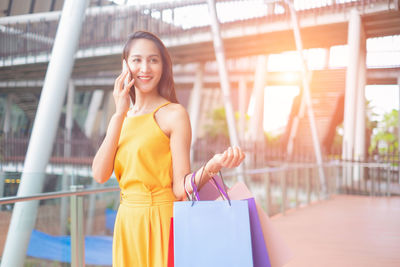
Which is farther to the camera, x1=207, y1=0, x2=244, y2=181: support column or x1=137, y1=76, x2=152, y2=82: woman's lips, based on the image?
x1=207, y1=0, x2=244, y2=181: support column

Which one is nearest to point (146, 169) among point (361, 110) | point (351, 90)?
point (351, 90)

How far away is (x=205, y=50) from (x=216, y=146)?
3.42 metres

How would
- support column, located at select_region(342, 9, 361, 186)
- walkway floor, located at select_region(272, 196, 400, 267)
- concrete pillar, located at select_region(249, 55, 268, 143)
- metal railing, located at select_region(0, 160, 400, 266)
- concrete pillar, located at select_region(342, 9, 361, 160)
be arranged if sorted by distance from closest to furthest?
metal railing, located at select_region(0, 160, 400, 266) < walkway floor, located at select_region(272, 196, 400, 267) < support column, located at select_region(342, 9, 361, 186) < concrete pillar, located at select_region(342, 9, 361, 160) < concrete pillar, located at select_region(249, 55, 268, 143)

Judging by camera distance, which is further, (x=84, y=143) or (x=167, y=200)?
(x=84, y=143)

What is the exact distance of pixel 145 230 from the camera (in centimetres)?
137

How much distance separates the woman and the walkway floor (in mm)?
3601

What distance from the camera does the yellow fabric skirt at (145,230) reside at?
138 cm

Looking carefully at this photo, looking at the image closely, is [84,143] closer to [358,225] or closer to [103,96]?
[103,96]

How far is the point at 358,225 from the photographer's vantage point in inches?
286

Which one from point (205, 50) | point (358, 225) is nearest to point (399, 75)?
point (205, 50)

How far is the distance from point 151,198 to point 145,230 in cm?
10

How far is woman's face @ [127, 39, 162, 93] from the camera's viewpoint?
57.7 inches

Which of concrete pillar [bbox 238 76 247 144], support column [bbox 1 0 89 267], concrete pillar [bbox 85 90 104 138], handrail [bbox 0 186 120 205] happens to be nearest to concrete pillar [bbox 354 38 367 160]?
concrete pillar [bbox 238 76 247 144]

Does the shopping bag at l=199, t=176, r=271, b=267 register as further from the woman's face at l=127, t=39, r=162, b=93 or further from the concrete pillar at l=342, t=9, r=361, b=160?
the concrete pillar at l=342, t=9, r=361, b=160
